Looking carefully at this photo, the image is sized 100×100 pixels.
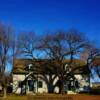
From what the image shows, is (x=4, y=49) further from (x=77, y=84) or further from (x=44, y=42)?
(x=77, y=84)

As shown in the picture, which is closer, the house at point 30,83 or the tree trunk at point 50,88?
the house at point 30,83

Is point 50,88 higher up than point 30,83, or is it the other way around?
point 30,83

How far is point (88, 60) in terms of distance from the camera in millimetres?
52188

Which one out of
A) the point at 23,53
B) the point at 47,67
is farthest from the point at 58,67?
the point at 23,53

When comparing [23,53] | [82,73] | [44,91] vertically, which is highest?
[23,53]

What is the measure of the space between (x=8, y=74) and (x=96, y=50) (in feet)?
53.4

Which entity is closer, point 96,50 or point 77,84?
point 96,50

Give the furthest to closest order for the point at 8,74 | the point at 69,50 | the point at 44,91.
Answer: the point at 44,91, the point at 69,50, the point at 8,74

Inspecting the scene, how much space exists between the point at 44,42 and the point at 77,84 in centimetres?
1123

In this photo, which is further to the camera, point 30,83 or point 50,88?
point 50,88

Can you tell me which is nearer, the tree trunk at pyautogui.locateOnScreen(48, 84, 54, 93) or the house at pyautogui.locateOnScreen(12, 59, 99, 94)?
the house at pyautogui.locateOnScreen(12, 59, 99, 94)

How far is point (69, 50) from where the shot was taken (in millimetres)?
50625

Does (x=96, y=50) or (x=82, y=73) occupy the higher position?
(x=96, y=50)

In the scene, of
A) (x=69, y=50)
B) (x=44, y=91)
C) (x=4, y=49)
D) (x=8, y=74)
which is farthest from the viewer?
(x=44, y=91)
